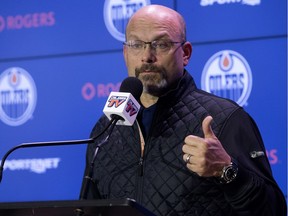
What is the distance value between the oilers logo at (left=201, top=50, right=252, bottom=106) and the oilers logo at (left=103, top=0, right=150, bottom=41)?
45cm

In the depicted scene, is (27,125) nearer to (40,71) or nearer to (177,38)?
(40,71)

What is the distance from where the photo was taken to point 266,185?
7.09 ft

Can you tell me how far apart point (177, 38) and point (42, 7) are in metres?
1.22

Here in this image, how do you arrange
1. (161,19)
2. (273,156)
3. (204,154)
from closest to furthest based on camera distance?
(204,154)
(161,19)
(273,156)

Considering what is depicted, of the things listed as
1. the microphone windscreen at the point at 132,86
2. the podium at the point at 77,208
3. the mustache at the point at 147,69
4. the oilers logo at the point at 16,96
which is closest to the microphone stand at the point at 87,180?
the podium at the point at 77,208

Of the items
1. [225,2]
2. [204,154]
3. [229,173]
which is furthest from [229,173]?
[225,2]

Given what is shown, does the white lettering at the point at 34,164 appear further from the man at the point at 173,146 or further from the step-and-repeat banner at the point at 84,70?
the man at the point at 173,146

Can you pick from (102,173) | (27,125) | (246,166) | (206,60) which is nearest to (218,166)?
(246,166)

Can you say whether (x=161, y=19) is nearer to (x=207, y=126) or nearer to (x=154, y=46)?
(x=154, y=46)

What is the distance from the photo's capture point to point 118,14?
3.35m

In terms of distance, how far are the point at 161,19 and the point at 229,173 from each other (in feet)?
2.23

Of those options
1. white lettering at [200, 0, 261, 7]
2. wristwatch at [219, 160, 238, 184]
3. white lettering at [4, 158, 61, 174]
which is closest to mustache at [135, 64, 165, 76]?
wristwatch at [219, 160, 238, 184]

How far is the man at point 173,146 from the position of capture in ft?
7.03

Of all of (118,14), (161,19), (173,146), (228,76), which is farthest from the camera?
(118,14)
